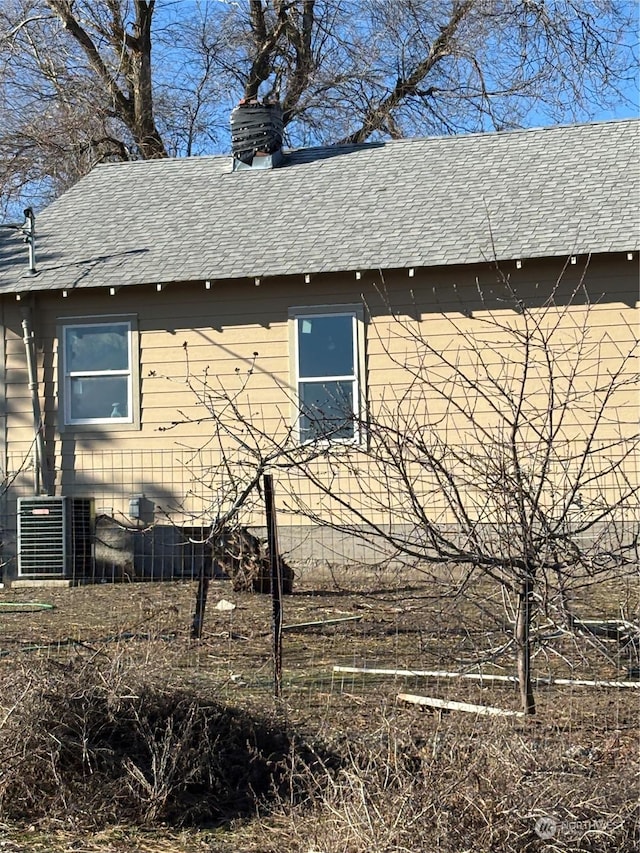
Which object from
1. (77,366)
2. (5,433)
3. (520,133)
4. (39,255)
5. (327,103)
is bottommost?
(5,433)

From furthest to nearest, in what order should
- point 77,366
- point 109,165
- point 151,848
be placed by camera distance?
point 109,165, point 77,366, point 151,848

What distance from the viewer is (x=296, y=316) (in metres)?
12.6

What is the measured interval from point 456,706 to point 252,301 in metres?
7.85

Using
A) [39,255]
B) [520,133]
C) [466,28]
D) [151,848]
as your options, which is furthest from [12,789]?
[466,28]

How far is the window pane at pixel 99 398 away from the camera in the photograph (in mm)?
13172

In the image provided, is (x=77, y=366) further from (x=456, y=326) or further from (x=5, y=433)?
(x=456, y=326)

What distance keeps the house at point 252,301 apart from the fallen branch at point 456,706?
5.99 m

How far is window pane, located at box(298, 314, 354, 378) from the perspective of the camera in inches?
495

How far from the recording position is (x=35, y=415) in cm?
1320

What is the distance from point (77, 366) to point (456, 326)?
466 cm

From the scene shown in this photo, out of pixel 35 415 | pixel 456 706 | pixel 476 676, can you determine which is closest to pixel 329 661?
pixel 476 676

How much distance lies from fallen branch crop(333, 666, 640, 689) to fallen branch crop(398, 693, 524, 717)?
17 cm

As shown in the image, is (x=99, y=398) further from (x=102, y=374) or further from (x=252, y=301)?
(x=252, y=301)

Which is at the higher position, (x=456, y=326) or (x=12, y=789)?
(x=456, y=326)
